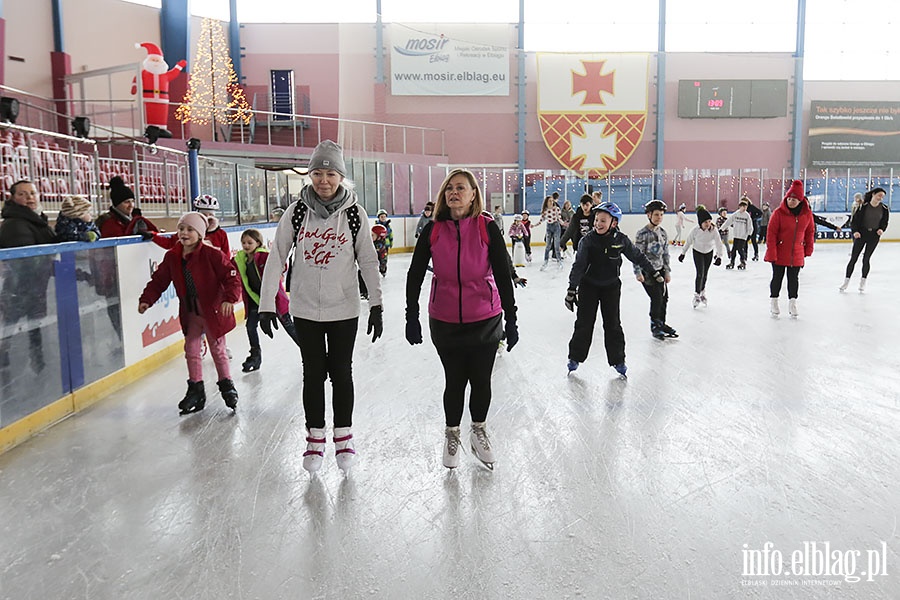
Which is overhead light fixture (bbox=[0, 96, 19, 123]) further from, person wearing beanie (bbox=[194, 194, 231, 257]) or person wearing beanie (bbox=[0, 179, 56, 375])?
person wearing beanie (bbox=[0, 179, 56, 375])

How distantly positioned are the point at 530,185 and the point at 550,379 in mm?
15776

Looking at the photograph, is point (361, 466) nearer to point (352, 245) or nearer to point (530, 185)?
point (352, 245)

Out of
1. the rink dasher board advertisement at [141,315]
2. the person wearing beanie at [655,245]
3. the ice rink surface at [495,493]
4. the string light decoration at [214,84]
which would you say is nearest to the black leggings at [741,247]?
the person wearing beanie at [655,245]

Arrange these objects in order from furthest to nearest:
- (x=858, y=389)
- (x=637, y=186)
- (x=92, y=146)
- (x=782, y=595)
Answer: (x=637, y=186) → (x=92, y=146) → (x=858, y=389) → (x=782, y=595)

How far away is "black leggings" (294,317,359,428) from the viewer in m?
2.74

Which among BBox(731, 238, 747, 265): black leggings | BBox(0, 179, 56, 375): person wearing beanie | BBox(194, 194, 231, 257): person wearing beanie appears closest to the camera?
BBox(0, 179, 56, 375): person wearing beanie

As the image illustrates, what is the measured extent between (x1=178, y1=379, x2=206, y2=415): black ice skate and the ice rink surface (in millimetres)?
83

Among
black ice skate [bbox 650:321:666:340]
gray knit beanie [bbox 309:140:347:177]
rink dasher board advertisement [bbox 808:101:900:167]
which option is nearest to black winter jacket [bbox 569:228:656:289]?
black ice skate [bbox 650:321:666:340]

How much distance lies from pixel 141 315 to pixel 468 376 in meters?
2.78

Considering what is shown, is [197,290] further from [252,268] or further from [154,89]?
[154,89]

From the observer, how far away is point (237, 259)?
4586 millimetres

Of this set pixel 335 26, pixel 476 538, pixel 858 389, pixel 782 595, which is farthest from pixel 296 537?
pixel 335 26

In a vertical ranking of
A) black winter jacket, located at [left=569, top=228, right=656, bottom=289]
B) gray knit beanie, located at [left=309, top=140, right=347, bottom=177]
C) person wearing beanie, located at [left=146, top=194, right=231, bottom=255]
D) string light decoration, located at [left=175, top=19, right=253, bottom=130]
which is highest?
string light decoration, located at [left=175, top=19, right=253, bottom=130]

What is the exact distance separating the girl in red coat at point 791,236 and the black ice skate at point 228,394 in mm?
4961
